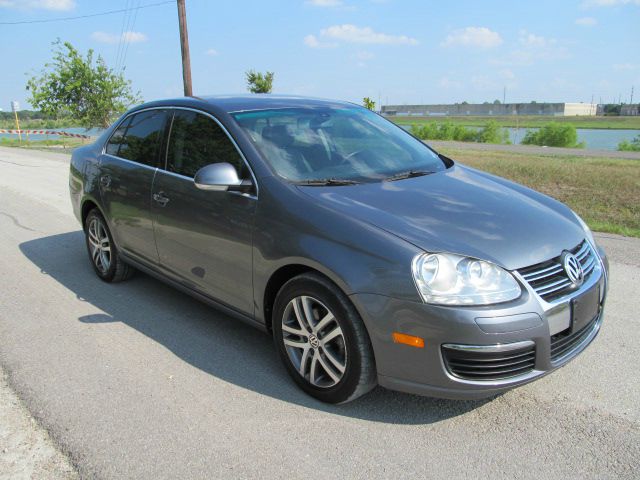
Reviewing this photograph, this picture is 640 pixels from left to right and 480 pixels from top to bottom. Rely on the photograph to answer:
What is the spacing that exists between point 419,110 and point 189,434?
9289cm

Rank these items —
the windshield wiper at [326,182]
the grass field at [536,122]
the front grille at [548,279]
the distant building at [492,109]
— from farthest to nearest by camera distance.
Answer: the distant building at [492,109]
the grass field at [536,122]
the windshield wiper at [326,182]
the front grille at [548,279]

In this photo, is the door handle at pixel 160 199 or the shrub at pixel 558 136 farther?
the shrub at pixel 558 136

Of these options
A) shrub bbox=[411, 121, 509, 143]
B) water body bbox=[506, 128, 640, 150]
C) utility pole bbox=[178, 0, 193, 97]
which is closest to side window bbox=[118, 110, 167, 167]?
utility pole bbox=[178, 0, 193, 97]

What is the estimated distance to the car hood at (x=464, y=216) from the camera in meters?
2.76

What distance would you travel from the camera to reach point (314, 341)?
10.0 ft

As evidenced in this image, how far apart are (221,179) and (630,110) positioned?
327ft

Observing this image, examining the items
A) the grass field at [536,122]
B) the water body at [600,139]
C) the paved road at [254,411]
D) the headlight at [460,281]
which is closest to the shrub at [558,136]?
the water body at [600,139]

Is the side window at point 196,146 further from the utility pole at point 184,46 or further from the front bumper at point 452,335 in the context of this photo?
the utility pole at point 184,46

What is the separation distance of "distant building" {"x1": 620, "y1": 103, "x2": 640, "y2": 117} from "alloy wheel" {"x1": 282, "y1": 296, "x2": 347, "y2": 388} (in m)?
96.5

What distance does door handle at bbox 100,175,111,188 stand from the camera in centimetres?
486

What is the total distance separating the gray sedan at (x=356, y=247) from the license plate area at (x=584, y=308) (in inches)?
0.6

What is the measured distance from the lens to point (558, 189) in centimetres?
1093

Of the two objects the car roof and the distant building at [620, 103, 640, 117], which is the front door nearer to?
the car roof

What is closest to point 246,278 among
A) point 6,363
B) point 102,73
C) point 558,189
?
point 6,363
